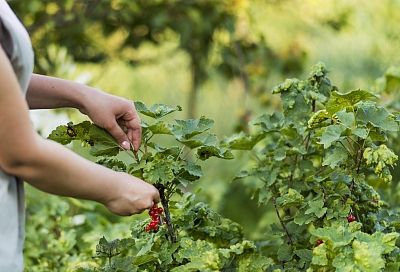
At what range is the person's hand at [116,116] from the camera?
1964 millimetres

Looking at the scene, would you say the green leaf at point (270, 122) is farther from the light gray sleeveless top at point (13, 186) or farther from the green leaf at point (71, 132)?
the light gray sleeveless top at point (13, 186)

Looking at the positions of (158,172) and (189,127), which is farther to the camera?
(189,127)

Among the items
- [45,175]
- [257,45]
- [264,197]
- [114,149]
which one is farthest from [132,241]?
[257,45]

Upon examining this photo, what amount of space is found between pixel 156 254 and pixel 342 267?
441 millimetres

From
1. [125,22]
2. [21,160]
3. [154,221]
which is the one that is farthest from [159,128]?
[125,22]

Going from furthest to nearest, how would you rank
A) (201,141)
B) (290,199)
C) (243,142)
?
1. (243,142)
2. (290,199)
3. (201,141)

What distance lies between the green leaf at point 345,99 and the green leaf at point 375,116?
0.04 m

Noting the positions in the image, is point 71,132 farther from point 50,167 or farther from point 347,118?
point 347,118

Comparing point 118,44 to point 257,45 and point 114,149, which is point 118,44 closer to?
point 257,45

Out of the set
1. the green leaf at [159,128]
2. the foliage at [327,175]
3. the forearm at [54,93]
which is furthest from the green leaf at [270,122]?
the forearm at [54,93]

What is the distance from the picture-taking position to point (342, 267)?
1818 millimetres

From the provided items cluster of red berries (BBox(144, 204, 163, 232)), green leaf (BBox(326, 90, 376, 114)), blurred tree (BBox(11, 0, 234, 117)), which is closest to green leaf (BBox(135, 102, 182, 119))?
cluster of red berries (BBox(144, 204, 163, 232))

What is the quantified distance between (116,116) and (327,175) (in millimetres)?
581

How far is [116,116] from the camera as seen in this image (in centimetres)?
200
